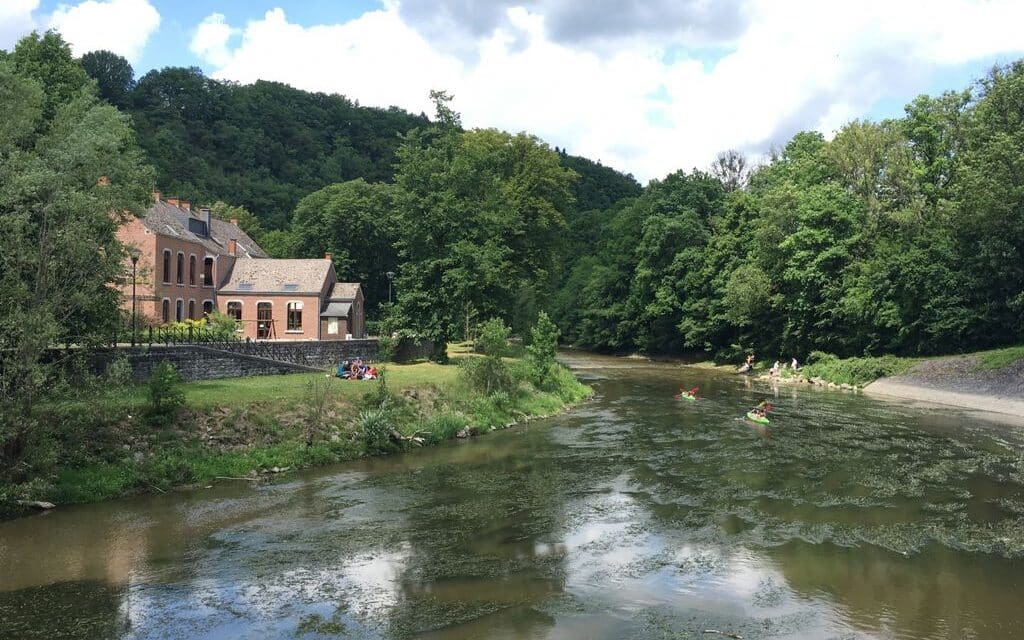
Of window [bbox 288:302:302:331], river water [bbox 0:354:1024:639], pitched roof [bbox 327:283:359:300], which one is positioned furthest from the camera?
pitched roof [bbox 327:283:359:300]

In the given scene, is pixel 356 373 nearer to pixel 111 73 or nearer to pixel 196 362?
pixel 196 362

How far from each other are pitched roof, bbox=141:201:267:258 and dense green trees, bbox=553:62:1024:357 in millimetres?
38718

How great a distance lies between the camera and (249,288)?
53.9 metres

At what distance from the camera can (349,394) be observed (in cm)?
2825

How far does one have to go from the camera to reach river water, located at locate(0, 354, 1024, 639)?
11.9 meters

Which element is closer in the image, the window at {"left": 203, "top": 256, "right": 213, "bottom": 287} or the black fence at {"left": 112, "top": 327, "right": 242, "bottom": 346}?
the black fence at {"left": 112, "top": 327, "right": 242, "bottom": 346}

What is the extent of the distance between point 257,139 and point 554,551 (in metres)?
127

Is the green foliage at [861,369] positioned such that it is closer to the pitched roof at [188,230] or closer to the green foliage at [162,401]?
the green foliage at [162,401]

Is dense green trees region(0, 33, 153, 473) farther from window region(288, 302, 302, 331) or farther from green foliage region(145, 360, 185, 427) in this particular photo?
window region(288, 302, 302, 331)

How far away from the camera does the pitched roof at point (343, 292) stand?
5491 cm

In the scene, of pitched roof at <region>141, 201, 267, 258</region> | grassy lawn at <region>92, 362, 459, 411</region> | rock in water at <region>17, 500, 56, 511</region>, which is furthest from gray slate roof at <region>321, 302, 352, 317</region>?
rock in water at <region>17, 500, 56, 511</region>

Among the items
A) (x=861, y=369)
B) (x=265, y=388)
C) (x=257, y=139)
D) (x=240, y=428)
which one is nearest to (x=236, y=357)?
(x=265, y=388)

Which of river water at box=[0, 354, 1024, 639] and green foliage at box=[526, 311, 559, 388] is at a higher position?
green foliage at box=[526, 311, 559, 388]

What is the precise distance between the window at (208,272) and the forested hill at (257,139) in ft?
160
